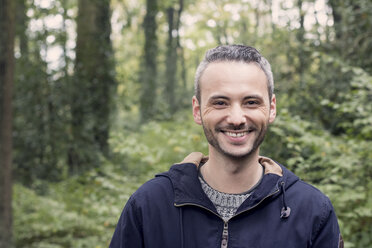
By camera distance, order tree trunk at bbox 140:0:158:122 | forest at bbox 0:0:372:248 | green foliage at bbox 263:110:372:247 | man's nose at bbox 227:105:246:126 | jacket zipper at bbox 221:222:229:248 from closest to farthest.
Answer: jacket zipper at bbox 221:222:229:248 → man's nose at bbox 227:105:246:126 → green foliage at bbox 263:110:372:247 → forest at bbox 0:0:372:248 → tree trunk at bbox 140:0:158:122

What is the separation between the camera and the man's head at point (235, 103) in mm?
1990

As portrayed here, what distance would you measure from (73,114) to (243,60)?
7.55 metres

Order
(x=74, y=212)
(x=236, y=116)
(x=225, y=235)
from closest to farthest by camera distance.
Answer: (x=225, y=235) < (x=236, y=116) < (x=74, y=212)

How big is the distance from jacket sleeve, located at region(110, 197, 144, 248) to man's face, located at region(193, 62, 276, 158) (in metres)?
0.50

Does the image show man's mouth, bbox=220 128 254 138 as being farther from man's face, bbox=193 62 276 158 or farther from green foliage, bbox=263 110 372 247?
green foliage, bbox=263 110 372 247

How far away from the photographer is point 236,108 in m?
1.99

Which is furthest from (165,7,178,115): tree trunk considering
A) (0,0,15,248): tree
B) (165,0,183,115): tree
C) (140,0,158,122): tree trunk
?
(0,0,15,248): tree

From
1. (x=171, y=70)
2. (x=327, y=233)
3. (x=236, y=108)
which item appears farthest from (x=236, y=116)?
(x=171, y=70)

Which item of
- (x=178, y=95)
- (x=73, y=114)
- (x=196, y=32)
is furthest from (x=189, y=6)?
(x=73, y=114)

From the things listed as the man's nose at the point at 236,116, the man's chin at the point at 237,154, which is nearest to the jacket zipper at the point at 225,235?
the man's chin at the point at 237,154

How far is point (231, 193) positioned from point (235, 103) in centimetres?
43

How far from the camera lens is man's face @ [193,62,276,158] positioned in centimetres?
199

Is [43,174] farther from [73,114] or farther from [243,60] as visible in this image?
[243,60]

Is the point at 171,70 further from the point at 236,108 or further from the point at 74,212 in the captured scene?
the point at 236,108
